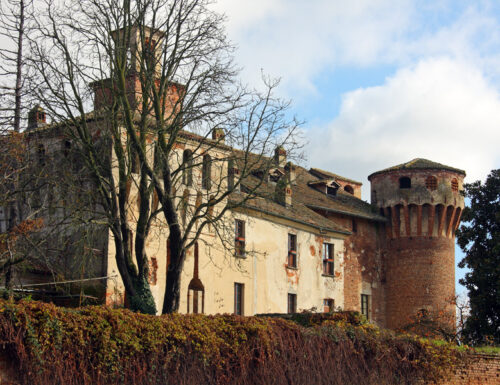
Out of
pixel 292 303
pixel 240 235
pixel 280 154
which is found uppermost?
pixel 280 154

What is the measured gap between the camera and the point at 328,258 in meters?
36.7

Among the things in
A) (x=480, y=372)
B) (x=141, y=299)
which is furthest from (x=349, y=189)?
(x=141, y=299)

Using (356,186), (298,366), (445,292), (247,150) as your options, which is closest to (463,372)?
(298,366)

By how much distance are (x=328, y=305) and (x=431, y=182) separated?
1093 centimetres

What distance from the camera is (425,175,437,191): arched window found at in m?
42.7

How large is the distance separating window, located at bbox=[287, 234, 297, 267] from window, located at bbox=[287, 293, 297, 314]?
1.33 m

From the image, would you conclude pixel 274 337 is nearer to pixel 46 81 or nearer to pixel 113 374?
pixel 113 374

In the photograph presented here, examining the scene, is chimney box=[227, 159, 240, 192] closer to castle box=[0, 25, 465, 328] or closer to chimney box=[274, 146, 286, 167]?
castle box=[0, 25, 465, 328]

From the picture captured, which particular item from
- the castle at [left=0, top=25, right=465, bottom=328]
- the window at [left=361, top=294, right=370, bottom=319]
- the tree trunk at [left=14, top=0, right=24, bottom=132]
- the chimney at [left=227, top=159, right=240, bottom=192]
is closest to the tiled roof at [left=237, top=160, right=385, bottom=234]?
the castle at [left=0, top=25, right=465, bottom=328]

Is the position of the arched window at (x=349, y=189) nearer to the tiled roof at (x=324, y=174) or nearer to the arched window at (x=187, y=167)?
the tiled roof at (x=324, y=174)

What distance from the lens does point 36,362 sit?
40.7ft

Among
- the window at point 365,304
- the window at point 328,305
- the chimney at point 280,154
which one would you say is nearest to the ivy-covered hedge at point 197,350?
the chimney at point 280,154

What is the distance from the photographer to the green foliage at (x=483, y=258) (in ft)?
99.9

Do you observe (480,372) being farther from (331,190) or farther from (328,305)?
(331,190)
